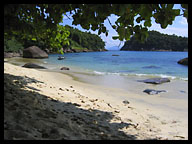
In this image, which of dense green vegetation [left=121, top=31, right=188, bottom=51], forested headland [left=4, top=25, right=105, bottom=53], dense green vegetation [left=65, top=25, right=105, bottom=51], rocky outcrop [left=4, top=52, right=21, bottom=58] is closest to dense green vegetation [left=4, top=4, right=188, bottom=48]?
forested headland [left=4, top=25, right=105, bottom=53]

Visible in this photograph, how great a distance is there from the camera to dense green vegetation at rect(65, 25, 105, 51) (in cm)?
9212

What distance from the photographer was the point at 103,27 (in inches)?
154

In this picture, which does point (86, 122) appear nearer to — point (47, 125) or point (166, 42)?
point (47, 125)

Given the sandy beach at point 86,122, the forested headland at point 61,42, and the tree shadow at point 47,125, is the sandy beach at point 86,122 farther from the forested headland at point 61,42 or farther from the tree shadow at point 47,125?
the forested headland at point 61,42

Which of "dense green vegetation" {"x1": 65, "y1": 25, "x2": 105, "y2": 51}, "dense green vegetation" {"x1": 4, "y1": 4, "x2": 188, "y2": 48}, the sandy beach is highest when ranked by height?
"dense green vegetation" {"x1": 65, "y1": 25, "x2": 105, "y2": 51}

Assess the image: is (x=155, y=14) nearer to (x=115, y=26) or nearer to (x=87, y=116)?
(x=115, y=26)

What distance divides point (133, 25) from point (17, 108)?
2692 mm

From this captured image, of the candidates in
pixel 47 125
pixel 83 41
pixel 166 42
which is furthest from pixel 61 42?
pixel 166 42

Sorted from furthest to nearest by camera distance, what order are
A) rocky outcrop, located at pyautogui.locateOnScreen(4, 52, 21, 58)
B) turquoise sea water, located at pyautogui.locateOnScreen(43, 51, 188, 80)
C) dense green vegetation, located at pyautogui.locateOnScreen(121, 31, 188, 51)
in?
dense green vegetation, located at pyautogui.locateOnScreen(121, 31, 188, 51), rocky outcrop, located at pyautogui.locateOnScreen(4, 52, 21, 58), turquoise sea water, located at pyautogui.locateOnScreen(43, 51, 188, 80)

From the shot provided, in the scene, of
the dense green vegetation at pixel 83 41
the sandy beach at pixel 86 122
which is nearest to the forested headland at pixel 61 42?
the dense green vegetation at pixel 83 41

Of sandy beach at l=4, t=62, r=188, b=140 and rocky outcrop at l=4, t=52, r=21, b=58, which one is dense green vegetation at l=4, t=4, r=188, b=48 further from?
rocky outcrop at l=4, t=52, r=21, b=58

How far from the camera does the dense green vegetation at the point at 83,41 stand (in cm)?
9212

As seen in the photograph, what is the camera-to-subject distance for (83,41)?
103 meters
